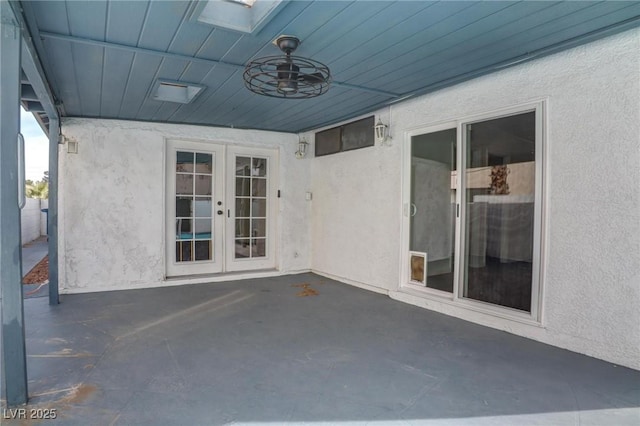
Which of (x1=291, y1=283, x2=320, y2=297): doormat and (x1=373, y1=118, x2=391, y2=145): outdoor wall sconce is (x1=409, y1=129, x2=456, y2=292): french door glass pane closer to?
(x1=373, y1=118, x2=391, y2=145): outdoor wall sconce

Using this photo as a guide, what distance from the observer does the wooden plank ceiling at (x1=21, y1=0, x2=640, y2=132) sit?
2377 millimetres

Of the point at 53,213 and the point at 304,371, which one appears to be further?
the point at 53,213

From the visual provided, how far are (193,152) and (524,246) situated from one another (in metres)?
4.74

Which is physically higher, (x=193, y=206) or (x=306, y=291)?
(x=193, y=206)

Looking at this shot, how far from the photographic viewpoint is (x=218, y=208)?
19.5 feet

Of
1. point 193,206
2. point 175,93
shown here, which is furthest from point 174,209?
point 175,93

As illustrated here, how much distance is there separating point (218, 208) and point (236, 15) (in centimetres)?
379

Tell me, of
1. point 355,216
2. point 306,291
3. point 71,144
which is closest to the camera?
→ point 71,144

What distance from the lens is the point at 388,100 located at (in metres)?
4.49

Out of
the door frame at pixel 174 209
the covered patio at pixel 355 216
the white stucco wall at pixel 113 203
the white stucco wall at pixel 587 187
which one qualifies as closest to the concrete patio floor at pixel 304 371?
the covered patio at pixel 355 216

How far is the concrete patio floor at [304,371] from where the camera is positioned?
7.00 ft

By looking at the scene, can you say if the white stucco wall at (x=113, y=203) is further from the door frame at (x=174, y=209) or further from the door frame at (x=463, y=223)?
the door frame at (x=463, y=223)

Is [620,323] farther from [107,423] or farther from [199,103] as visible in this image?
[199,103]

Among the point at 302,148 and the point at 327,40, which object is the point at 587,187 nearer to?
the point at 327,40
